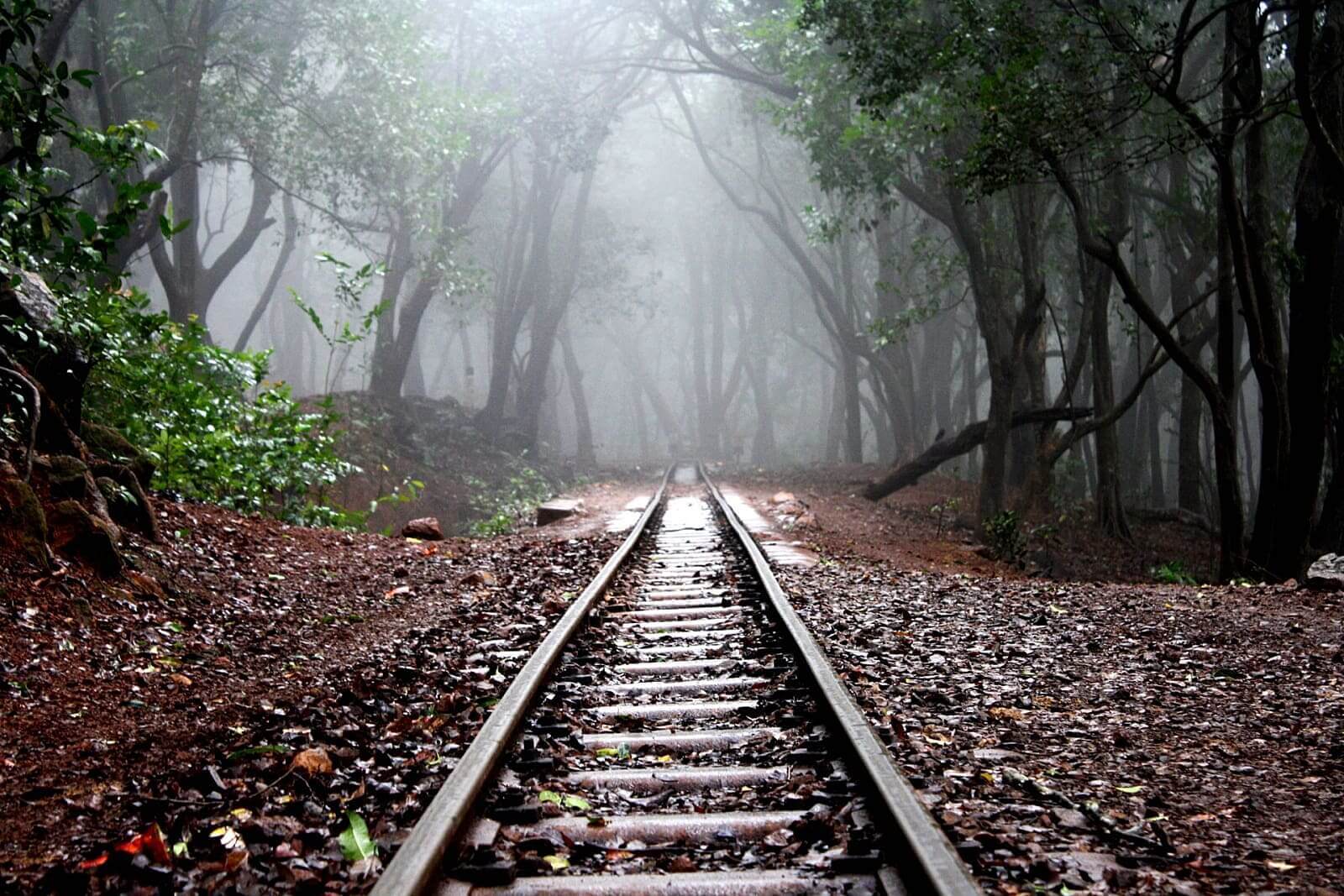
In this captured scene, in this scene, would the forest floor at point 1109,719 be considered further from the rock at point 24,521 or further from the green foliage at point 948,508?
the green foliage at point 948,508

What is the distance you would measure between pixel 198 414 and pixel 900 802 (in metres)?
8.32

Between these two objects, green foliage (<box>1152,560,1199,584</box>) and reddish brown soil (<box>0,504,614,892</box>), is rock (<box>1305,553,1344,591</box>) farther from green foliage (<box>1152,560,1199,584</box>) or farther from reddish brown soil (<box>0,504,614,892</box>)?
reddish brown soil (<box>0,504,614,892</box>)

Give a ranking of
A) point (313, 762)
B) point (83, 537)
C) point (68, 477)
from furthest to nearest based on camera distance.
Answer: point (68, 477), point (83, 537), point (313, 762)

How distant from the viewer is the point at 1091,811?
11.3 ft

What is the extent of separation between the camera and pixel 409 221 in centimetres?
2256

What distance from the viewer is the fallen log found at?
603 inches

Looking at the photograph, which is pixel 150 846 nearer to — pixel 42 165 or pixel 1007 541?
pixel 42 165

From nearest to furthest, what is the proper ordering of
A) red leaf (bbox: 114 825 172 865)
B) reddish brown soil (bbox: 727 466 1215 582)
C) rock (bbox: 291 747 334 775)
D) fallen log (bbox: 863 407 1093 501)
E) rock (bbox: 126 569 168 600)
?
red leaf (bbox: 114 825 172 865) < rock (bbox: 291 747 334 775) < rock (bbox: 126 569 168 600) < reddish brown soil (bbox: 727 466 1215 582) < fallen log (bbox: 863 407 1093 501)

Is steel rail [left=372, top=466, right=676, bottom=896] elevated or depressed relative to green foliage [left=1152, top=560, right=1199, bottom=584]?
elevated

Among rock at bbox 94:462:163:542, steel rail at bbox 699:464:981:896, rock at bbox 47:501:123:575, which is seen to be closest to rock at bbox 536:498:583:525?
rock at bbox 94:462:163:542

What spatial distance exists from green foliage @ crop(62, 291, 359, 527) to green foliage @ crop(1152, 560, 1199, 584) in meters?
9.46

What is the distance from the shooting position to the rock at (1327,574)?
7902 mm

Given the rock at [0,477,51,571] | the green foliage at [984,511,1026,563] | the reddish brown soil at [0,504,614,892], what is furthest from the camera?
the green foliage at [984,511,1026,563]

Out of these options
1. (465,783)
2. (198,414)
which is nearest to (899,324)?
(198,414)
